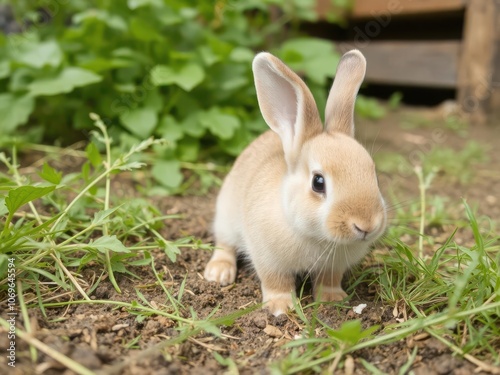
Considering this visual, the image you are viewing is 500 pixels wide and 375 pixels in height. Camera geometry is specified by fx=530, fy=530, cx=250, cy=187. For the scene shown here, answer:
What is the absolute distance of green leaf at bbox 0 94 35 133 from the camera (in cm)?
428

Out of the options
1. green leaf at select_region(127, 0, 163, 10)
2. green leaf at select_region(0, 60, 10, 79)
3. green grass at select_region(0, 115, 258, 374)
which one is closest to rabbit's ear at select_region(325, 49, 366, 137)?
green grass at select_region(0, 115, 258, 374)

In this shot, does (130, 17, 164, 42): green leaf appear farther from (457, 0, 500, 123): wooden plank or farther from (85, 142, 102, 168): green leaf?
(457, 0, 500, 123): wooden plank

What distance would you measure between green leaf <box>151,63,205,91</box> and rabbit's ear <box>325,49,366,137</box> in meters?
1.75

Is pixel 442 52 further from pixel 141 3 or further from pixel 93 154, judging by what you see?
pixel 93 154

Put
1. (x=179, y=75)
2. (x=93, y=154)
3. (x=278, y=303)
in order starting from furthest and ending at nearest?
(x=179, y=75)
(x=93, y=154)
(x=278, y=303)

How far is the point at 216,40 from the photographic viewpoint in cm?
453

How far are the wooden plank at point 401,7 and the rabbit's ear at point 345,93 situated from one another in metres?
4.34

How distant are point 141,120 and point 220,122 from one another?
0.65 metres

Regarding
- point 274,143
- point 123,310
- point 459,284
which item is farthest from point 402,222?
point 123,310

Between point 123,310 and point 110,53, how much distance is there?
286 centimetres

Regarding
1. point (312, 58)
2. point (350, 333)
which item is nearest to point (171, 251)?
point (350, 333)

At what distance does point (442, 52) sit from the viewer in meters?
6.61

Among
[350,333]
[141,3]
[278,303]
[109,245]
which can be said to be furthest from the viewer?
[141,3]

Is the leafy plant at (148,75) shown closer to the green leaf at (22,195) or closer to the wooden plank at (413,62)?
the green leaf at (22,195)
